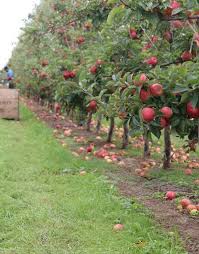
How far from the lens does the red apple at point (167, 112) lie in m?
4.11

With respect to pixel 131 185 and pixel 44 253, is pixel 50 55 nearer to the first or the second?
pixel 131 185

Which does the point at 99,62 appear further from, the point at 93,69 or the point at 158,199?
the point at 158,199

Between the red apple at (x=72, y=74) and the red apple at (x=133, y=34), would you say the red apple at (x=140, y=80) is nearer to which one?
the red apple at (x=133, y=34)

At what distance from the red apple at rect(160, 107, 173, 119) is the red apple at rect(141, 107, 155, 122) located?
8cm

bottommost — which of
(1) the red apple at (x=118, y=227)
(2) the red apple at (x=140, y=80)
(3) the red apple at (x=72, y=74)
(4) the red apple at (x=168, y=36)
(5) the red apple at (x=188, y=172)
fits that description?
(1) the red apple at (x=118, y=227)

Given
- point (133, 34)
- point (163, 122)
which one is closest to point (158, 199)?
point (163, 122)

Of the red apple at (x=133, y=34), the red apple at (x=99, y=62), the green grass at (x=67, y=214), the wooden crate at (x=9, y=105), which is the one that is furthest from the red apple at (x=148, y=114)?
the wooden crate at (x=9, y=105)

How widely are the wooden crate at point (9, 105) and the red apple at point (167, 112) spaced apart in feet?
32.9

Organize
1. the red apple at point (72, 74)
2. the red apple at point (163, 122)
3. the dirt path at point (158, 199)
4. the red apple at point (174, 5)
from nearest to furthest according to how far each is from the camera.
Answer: the red apple at point (163, 122) → the red apple at point (174, 5) → the dirt path at point (158, 199) → the red apple at point (72, 74)

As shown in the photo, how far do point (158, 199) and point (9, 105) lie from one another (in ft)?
27.9

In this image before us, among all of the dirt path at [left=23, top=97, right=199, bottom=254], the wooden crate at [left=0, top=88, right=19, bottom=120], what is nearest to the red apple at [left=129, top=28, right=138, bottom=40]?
the dirt path at [left=23, top=97, right=199, bottom=254]

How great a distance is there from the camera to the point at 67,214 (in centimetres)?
532

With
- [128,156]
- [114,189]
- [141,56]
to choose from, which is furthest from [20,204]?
[128,156]

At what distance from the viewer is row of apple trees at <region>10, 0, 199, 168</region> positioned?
13.5ft
